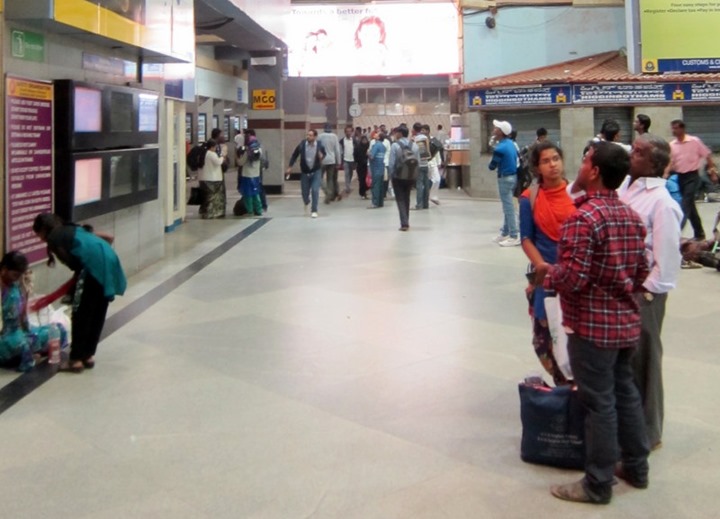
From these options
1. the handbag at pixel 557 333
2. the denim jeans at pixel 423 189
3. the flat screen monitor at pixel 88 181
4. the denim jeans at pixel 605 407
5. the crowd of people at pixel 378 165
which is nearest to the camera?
Result: the denim jeans at pixel 605 407

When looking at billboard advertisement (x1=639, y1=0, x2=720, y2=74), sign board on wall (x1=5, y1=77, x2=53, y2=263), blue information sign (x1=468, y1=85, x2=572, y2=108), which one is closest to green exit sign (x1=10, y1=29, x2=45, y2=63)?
sign board on wall (x1=5, y1=77, x2=53, y2=263)

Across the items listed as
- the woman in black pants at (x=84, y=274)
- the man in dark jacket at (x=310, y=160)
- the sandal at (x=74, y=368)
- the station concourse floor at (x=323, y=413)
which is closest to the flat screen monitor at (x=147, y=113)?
the station concourse floor at (x=323, y=413)

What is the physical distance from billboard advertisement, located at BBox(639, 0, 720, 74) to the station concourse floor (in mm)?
11870

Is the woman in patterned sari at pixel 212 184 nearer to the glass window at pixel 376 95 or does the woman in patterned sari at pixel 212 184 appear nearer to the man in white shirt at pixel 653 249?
the man in white shirt at pixel 653 249

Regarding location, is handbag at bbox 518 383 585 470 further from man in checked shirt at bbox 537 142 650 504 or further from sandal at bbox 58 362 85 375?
sandal at bbox 58 362 85 375

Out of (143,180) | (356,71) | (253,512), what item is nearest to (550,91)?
(356,71)

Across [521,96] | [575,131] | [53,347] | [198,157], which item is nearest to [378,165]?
[521,96]

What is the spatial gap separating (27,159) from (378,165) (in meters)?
11.1

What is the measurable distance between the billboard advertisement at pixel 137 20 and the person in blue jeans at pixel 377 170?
21.2ft

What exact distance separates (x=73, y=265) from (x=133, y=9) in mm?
3779

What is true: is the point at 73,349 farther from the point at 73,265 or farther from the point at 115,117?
the point at 115,117

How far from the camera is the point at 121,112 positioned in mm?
8266

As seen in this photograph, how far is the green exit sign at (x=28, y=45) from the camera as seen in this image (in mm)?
6434

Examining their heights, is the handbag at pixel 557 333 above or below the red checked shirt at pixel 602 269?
below
